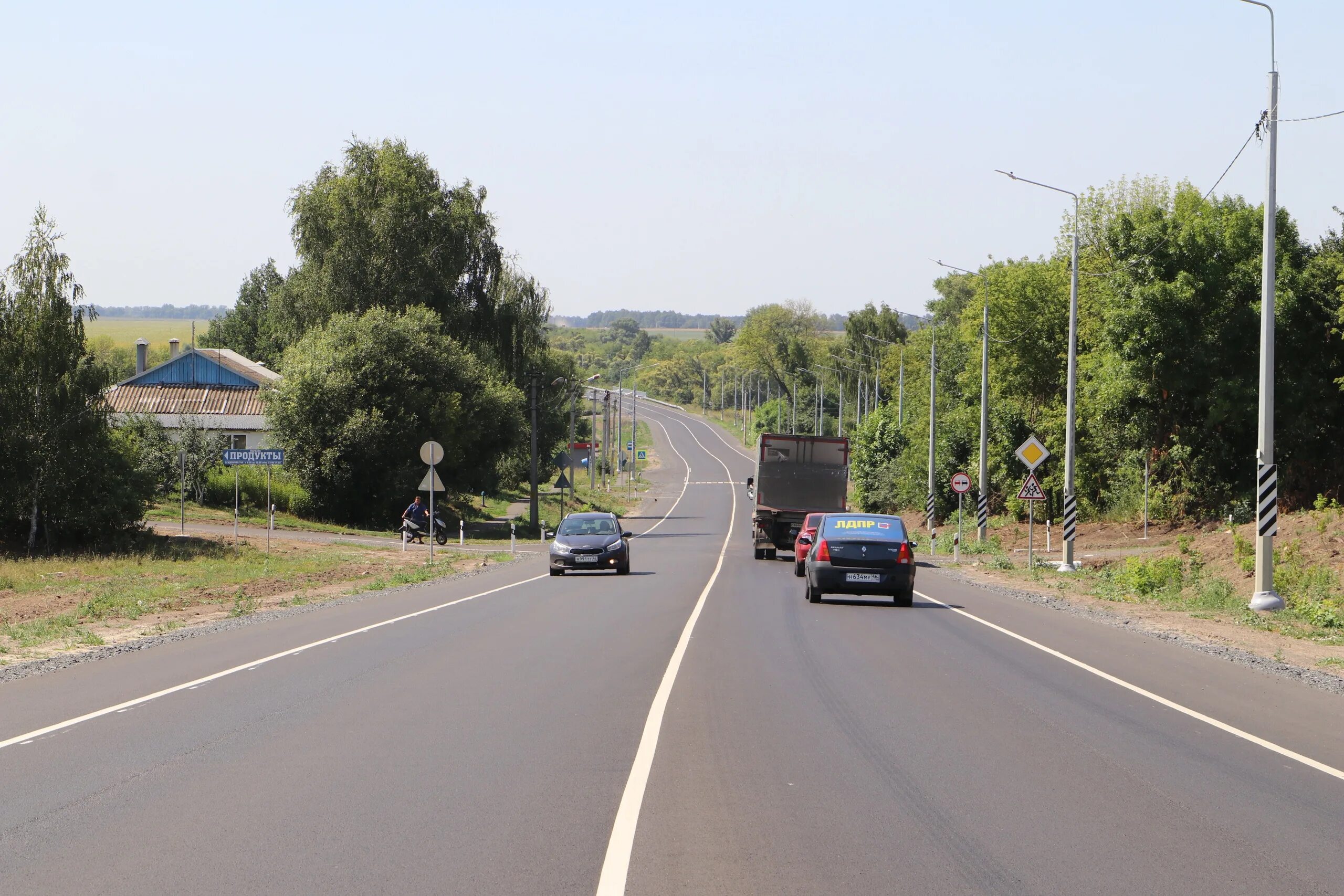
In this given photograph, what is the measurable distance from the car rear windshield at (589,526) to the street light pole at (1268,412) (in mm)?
15359

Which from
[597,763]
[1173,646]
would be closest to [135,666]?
[597,763]

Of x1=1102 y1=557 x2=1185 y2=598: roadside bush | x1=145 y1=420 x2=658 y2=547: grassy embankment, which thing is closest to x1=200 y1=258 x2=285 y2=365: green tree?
x1=145 y1=420 x2=658 y2=547: grassy embankment

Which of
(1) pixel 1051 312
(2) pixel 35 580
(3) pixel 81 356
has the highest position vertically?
(1) pixel 1051 312

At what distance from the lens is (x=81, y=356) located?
1479 inches

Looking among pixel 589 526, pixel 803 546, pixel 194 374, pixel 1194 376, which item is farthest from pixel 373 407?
pixel 1194 376

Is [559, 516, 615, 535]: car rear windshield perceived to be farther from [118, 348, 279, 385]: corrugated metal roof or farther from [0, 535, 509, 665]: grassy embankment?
[118, 348, 279, 385]: corrugated metal roof

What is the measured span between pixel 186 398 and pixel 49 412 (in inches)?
1453

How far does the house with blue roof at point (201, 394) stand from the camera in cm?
7106

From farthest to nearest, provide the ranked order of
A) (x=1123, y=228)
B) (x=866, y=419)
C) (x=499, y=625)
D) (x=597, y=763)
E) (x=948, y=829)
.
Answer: (x=866, y=419)
(x=1123, y=228)
(x=499, y=625)
(x=597, y=763)
(x=948, y=829)

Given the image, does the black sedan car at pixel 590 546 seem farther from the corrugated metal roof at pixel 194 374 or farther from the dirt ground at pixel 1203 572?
the corrugated metal roof at pixel 194 374

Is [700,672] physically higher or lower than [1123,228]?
lower

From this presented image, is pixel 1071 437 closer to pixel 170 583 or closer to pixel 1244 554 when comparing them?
pixel 1244 554

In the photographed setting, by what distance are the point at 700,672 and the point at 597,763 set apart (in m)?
4.80

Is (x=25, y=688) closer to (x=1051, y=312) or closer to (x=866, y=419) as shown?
(x=1051, y=312)
